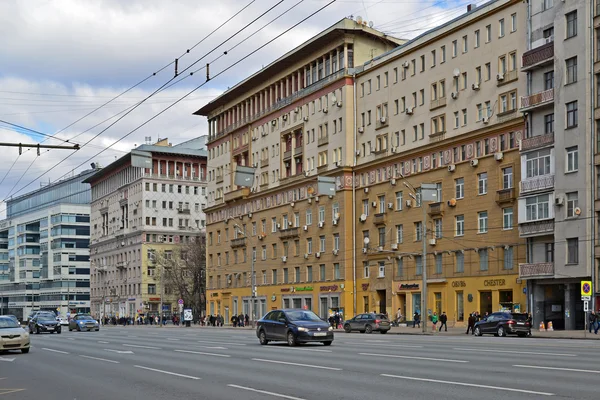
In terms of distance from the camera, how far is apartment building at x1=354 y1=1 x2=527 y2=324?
6081 centimetres

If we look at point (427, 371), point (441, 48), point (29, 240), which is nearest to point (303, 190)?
point (441, 48)

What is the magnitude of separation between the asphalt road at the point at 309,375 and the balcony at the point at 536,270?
98.1ft

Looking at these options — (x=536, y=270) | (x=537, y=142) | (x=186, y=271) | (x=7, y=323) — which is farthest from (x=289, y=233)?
(x=7, y=323)

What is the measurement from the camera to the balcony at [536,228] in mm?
56172

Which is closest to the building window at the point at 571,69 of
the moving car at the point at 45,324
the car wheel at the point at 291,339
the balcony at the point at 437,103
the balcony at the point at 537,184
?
the balcony at the point at 537,184

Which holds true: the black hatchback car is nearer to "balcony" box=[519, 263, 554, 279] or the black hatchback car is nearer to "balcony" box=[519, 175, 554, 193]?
"balcony" box=[519, 263, 554, 279]

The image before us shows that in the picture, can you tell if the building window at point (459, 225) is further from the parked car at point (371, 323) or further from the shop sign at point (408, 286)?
the parked car at point (371, 323)

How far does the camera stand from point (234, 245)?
99.9 m

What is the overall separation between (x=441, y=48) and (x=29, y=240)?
128m

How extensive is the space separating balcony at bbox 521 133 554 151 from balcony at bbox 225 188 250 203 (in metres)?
43.1

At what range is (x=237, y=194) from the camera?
98375mm

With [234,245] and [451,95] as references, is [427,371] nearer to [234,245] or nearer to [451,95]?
[451,95]

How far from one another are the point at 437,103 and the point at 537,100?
37.4 feet

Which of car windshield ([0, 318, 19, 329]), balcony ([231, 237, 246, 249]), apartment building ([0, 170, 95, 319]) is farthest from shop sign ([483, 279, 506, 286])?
apartment building ([0, 170, 95, 319])
